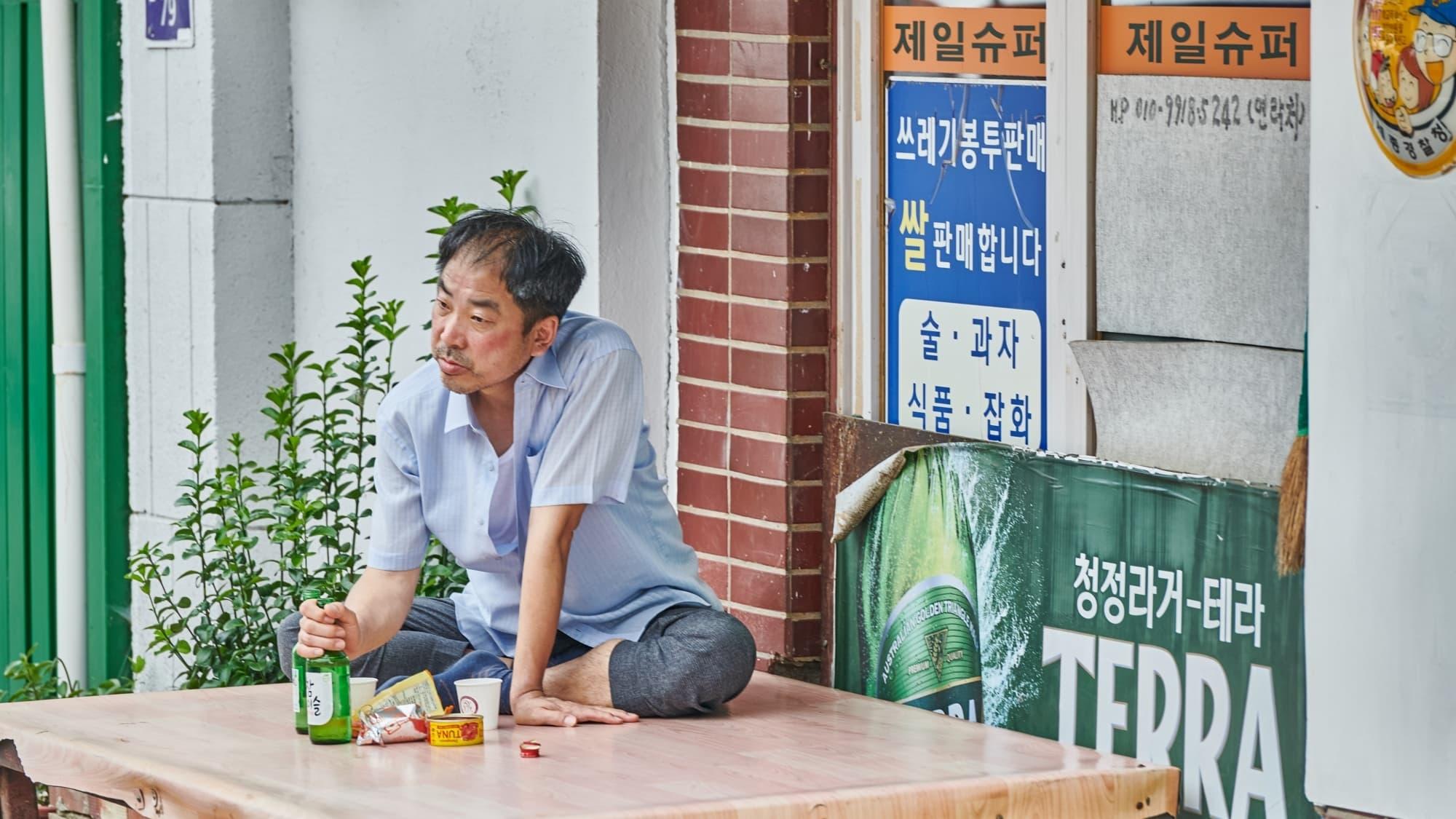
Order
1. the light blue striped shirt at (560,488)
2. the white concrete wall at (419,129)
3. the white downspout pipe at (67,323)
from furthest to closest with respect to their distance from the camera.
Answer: the white downspout pipe at (67,323) → the white concrete wall at (419,129) → the light blue striped shirt at (560,488)

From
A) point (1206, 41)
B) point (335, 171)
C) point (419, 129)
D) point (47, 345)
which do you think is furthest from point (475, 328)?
point (47, 345)

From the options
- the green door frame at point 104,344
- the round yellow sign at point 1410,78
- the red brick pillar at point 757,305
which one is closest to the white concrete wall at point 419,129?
the red brick pillar at point 757,305

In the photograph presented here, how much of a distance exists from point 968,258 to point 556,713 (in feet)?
4.39

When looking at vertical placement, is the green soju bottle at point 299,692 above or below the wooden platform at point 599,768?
above

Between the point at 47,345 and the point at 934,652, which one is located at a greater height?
the point at 47,345

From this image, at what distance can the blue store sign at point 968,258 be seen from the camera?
5035 millimetres

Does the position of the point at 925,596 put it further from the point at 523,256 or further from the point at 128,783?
the point at 128,783

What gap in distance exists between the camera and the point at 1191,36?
4.61m

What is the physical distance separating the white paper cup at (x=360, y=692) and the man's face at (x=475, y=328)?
23.6 inches

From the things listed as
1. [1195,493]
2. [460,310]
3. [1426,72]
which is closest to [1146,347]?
[1195,493]

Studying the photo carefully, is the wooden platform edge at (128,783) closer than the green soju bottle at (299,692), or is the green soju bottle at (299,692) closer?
the wooden platform edge at (128,783)

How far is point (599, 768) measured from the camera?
436 centimetres

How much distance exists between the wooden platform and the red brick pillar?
707mm

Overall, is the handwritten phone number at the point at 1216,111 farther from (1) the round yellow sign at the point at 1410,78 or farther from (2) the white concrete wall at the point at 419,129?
(2) the white concrete wall at the point at 419,129
